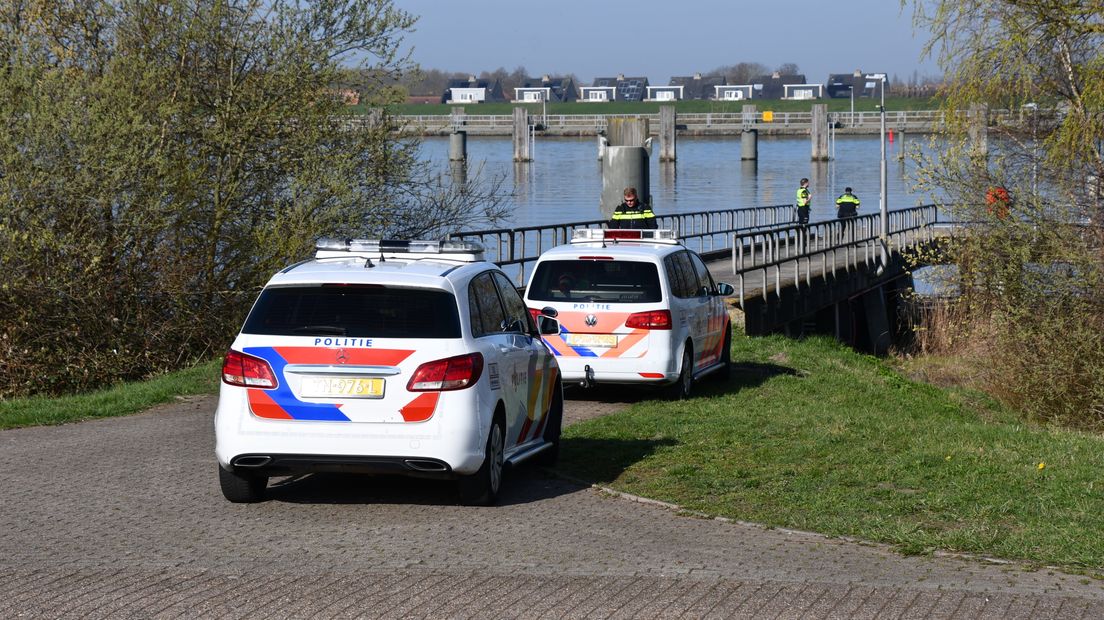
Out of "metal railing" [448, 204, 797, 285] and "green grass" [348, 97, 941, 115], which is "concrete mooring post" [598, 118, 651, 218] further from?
"green grass" [348, 97, 941, 115]

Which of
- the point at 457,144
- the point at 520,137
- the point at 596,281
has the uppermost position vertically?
the point at 520,137

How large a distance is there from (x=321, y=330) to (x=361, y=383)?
404mm

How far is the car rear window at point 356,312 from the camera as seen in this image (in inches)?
345

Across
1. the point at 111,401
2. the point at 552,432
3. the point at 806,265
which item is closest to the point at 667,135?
the point at 806,265

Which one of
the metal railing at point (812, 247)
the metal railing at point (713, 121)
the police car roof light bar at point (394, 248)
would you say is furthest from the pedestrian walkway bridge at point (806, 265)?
the metal railing at point (713, 121)

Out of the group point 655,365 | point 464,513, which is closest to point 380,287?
point 464,513

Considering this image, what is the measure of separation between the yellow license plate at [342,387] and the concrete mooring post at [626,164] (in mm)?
26060

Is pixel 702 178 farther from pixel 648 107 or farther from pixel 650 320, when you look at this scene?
pixel 650 320

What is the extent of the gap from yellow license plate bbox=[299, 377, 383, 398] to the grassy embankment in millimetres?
2052

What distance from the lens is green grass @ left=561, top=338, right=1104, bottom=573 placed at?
8375mm

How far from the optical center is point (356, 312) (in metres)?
8.83

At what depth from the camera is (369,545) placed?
7938 millimetres

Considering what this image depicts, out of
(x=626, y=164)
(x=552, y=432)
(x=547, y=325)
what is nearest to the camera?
(x=552, y=432)

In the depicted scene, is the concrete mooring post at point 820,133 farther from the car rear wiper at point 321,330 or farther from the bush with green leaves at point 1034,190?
the car rear wiper at point 321,330
